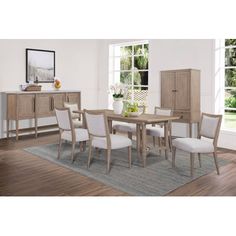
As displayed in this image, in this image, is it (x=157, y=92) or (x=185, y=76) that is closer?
(x=185, y=76)

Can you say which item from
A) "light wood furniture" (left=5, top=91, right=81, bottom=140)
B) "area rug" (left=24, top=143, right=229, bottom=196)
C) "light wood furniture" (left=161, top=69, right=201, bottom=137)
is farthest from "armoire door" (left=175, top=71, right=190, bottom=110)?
"light wood furniture" (left=5, top=91, right=81, bottom=140)

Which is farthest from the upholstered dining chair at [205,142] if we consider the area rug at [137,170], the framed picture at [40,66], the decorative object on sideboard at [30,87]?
the framed picture at [40,66]

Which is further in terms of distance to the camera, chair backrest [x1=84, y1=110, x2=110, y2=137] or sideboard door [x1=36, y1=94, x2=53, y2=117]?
sideboard door [x1=36, y1=94, x2=53, y2=117]

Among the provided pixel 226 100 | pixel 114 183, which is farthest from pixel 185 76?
pixel 114 183

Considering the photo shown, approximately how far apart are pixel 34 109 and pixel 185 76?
3478mm

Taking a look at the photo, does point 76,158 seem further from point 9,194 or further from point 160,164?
point 9,194

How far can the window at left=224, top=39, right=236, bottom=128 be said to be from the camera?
6.36 m

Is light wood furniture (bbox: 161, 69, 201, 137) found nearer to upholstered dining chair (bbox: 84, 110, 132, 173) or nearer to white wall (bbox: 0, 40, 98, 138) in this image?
upholstered dining chair (bbox: 84, 110, 132, 173)

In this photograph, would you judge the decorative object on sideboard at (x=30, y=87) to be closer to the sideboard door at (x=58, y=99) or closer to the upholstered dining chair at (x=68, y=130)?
the sideboard door at (x=58, y=99)

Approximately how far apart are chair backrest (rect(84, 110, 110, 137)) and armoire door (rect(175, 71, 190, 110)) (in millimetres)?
2614

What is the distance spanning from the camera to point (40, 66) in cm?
775

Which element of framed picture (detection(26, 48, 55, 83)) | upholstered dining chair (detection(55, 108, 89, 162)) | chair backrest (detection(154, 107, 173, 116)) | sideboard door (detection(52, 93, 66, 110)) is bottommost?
upholstered dining chair (detection(55, 108, 89, 162))

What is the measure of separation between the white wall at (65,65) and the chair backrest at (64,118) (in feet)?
8.59

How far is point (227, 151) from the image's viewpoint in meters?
5.93
